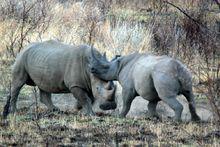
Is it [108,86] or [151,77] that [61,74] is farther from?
[151,77]

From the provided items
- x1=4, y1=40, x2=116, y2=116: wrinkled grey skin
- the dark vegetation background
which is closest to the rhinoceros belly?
x1=4, y1=40, x2=116, y2=116: wrinkled grey skin

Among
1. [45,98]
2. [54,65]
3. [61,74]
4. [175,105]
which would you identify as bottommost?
[45,98]

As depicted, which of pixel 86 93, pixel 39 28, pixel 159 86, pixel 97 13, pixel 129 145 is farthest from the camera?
pixel 97 13

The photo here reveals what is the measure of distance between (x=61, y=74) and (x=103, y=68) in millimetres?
687

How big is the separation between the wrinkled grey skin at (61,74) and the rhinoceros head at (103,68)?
0.28ft

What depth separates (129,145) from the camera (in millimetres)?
7672

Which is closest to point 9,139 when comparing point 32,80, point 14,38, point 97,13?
point 32,80

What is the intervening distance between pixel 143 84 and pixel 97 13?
32.8 ft

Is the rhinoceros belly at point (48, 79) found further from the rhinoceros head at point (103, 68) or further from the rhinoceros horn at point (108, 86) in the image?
the rhinoceros horn at point (108, 86)

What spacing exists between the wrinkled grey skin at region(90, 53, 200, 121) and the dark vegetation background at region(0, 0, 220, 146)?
494 millimetres

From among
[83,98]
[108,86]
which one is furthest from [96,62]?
[83,98]

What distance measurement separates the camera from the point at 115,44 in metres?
17.0

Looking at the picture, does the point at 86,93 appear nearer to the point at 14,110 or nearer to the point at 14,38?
the point at 14,110

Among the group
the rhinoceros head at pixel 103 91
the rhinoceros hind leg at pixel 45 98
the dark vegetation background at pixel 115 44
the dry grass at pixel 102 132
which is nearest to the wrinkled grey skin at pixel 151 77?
the rhinoceros head at pixel 103 91
